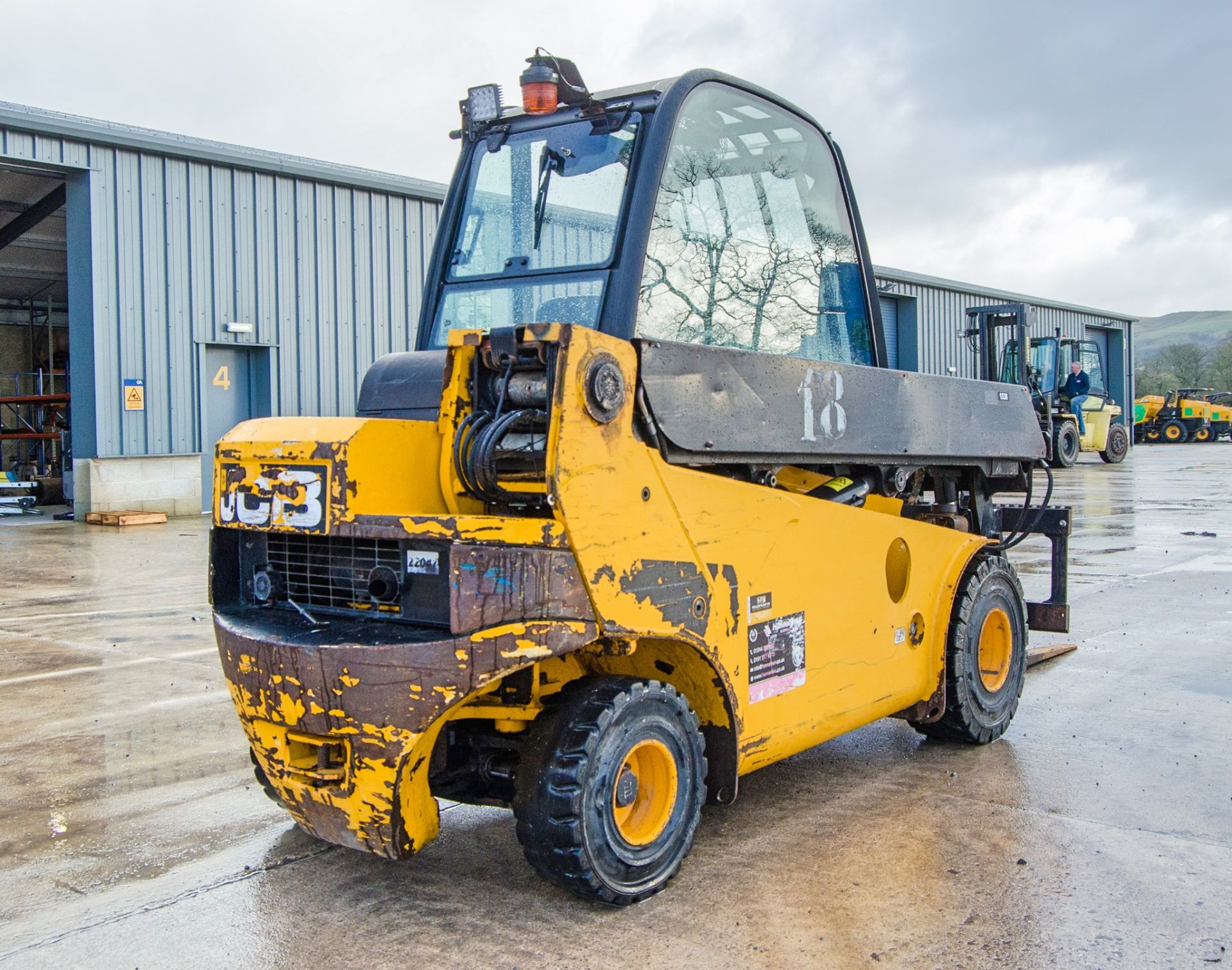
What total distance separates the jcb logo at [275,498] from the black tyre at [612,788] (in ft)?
2.98

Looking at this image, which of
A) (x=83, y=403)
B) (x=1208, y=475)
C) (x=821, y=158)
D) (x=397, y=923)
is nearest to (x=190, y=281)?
(x=83, y=403)

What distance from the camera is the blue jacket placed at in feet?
95.0

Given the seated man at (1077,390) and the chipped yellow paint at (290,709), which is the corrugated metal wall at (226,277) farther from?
the seated man at (1077,390)

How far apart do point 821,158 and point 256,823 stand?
3.35 meters

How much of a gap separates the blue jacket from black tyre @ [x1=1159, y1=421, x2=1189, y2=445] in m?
19.1

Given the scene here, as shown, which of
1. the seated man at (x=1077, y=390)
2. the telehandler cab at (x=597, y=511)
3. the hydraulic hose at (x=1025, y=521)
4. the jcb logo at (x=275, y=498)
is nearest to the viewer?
the telehandler cab at (x=597, y=511)

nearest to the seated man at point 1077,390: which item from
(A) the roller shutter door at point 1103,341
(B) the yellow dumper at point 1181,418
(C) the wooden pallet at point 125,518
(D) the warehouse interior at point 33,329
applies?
(B) the yellow dumper at point 1181,418

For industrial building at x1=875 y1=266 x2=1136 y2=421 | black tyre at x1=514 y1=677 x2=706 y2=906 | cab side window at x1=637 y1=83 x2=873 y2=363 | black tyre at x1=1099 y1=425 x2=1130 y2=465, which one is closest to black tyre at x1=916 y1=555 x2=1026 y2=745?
cab side window at x1=637 y1=83 x2=873 y2=363

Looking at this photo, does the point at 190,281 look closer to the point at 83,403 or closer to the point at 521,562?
the point at 83,403

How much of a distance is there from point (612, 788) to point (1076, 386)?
1127 inches

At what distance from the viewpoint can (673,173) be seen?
3.88 meters

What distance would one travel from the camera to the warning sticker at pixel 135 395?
55.8 feet

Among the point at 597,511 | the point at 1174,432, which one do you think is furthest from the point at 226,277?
the point at 1174,432

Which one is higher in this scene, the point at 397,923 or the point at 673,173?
the point at 673,173
